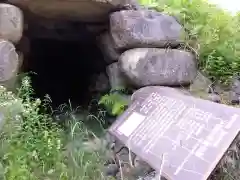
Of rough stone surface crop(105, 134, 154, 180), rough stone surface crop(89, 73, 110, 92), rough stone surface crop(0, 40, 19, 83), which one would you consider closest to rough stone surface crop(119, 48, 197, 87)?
rough stone surface crop(105, 134, 154, 180)

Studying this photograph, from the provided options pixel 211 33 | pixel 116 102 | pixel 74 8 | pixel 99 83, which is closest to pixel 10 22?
pixel 74 8

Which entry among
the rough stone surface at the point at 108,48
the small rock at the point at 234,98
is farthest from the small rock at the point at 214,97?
the rough stone surface at the point at 108,48

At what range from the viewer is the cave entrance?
182 inches

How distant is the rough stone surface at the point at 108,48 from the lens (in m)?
3.90

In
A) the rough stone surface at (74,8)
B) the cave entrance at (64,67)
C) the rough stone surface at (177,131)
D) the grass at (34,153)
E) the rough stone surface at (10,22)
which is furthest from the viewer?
the cave entrance at (64,67)

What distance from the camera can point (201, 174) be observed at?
2199mm

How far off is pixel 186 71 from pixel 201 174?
5.42 ft

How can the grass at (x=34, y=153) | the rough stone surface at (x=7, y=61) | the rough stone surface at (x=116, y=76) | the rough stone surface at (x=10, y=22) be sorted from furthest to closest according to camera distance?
the rough stone surface at (x=116, y=76)
the rough stone surface at (x=10, y=22)
the rough stone surface at (x=7, y=61)
the grass at (x=34, y=153)

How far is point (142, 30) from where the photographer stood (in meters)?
3.64

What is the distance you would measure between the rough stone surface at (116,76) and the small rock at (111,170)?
97 cm

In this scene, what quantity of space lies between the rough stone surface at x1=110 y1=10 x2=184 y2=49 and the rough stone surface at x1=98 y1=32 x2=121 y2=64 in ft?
0.58

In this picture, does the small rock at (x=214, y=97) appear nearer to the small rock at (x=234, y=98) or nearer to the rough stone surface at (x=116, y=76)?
the small rock at (x=234, y=98)

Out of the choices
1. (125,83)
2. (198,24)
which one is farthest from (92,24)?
(198,24)

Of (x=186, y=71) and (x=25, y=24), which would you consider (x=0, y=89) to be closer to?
(x=25, y=24)
